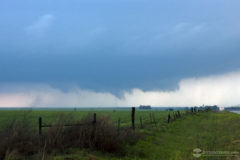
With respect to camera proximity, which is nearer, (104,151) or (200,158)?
(200,158)

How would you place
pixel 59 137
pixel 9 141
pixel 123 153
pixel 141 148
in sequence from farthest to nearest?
pixel 141 148 → pixel 123 153 → pixel 59 137 → pixel 9 141

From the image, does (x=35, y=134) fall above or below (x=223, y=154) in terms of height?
above

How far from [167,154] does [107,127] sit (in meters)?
3.91

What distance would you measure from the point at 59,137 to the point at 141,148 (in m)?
5.53

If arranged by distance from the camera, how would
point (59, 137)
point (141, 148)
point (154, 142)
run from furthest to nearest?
1. point (154, 142)
2. point (141, 148)
3. point (59, 137)

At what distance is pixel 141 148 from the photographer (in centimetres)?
1677

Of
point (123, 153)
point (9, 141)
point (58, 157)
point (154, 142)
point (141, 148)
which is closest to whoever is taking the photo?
point (58, 157)

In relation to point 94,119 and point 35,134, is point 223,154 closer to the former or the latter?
→ point 94,119

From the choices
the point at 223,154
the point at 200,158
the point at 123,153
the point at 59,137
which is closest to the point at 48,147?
the point at 59,137

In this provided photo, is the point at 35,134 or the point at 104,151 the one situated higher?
the point at 35,134

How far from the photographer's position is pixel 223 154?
1348cm

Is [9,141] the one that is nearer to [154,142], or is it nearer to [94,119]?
[94,119]

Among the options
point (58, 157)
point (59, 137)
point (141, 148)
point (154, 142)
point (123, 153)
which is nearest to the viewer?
point (58, 157)

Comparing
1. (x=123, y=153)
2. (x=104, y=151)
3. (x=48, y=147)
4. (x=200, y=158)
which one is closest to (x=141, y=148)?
(x=123, y=153)
